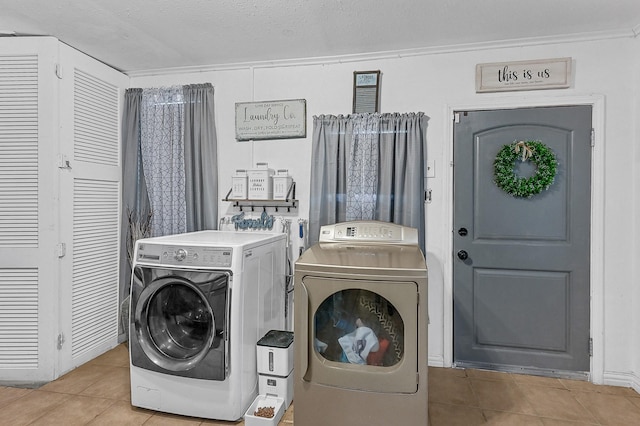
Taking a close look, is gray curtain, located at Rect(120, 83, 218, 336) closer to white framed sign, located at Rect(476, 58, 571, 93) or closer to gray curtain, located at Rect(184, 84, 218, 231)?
gray curtain, located at Rect(184, 84, 218, 231)

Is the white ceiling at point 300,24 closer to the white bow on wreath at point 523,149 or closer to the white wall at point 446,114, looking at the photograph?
the white wall at point 446,114

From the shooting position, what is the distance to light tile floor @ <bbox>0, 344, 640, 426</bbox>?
2090 mm

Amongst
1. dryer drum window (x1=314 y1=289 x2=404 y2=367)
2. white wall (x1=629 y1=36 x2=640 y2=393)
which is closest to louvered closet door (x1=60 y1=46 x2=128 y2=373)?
dryer drum window (x1=314 y1=289 x2=404 y2=367)

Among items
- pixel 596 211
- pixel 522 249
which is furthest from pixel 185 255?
pixel 596 211

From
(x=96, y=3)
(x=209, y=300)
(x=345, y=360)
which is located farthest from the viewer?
(x=96, y=3)

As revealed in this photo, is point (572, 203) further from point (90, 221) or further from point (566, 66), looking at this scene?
point (90, 221)

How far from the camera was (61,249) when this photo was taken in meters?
2.55

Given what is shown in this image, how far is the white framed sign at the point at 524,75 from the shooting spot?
2.57 meters

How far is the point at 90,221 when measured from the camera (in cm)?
285

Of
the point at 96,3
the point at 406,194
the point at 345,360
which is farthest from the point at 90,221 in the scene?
the point at 406,194

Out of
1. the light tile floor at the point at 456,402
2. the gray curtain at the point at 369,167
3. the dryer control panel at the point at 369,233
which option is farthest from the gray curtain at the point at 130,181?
the dryer control panel at the point at 369,233

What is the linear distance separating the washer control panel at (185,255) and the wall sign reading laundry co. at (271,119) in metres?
1.31

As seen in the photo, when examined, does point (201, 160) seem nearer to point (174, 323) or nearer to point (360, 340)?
point (174, 323)

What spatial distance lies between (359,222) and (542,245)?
1.33m
